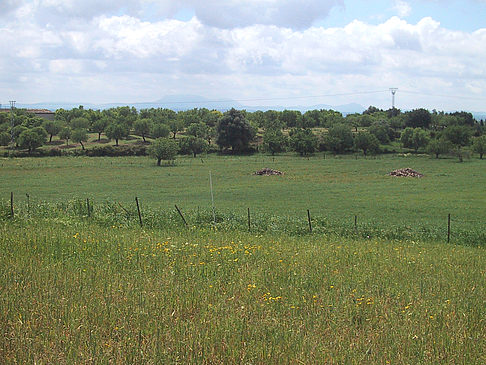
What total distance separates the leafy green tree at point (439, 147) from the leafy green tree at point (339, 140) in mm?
Result: 19994

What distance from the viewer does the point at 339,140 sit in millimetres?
116188

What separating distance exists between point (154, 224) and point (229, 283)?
14.0 m

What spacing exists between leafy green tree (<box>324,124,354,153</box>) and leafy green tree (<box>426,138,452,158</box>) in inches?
787

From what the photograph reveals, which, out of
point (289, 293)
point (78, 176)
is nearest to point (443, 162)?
point (78, 176)

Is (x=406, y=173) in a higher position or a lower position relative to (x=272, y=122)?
lower

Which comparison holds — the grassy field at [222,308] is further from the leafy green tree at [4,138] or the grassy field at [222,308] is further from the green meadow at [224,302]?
the leafy green tree at [4,138]

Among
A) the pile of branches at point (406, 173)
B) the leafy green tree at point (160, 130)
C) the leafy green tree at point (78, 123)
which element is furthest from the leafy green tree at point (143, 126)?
the pile of branches at point (406, 173)

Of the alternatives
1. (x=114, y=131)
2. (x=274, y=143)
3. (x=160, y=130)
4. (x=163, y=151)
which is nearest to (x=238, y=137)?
(x=274, y=143)

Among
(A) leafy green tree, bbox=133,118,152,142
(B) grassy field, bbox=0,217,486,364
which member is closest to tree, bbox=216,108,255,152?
(A) leafy green tree, bbox=133,118,152,142

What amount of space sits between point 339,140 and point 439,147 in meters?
23.9

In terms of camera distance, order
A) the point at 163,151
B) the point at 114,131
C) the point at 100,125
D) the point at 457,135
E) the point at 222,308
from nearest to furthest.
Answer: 1. the point at 222,308
2. the point at 163,151
3. the point at 457,135
4. the point at 114,131
5. the point at 100,125

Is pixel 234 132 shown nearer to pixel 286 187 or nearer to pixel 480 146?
pixel 480 146

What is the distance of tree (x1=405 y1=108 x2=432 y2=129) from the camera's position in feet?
529

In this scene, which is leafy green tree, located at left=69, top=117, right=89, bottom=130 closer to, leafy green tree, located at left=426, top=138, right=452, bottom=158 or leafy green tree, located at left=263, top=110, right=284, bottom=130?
leafy green tree, located at left=263, top=110, right=284, bottom=130
